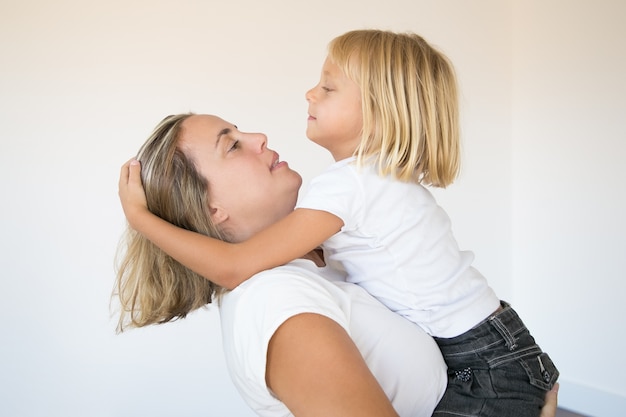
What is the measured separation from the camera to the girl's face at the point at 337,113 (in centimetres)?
156

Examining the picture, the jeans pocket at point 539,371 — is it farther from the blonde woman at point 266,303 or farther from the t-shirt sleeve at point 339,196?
the t-shirt sleeve at point 339,196

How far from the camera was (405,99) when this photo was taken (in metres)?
1.51

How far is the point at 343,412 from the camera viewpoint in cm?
91

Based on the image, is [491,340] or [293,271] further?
[491,340]

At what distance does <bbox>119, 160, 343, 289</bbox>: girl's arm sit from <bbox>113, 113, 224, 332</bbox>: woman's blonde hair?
0.23 feet

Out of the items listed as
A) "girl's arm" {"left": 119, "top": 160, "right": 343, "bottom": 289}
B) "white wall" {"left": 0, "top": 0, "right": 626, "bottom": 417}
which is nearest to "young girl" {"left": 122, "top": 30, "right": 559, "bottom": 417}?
"girl's arm" {"left": 119, "top": 160, "right": 343, "bottom": 289}

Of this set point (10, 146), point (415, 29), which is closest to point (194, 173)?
point (10, 146)

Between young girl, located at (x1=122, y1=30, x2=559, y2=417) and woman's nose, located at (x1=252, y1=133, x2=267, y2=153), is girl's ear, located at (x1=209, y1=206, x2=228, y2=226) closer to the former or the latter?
young girl, located at (x1=122, y1=30, x2=559, y2=417)

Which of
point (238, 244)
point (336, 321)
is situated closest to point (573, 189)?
point (238, 244)

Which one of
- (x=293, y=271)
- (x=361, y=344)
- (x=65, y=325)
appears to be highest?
(x=293, y=271)

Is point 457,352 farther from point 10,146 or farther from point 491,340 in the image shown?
point 10,146

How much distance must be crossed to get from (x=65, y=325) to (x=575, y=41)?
3100 mm

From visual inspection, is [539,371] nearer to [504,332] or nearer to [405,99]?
[504,332]

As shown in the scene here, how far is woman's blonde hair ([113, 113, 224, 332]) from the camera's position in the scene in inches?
53.3
